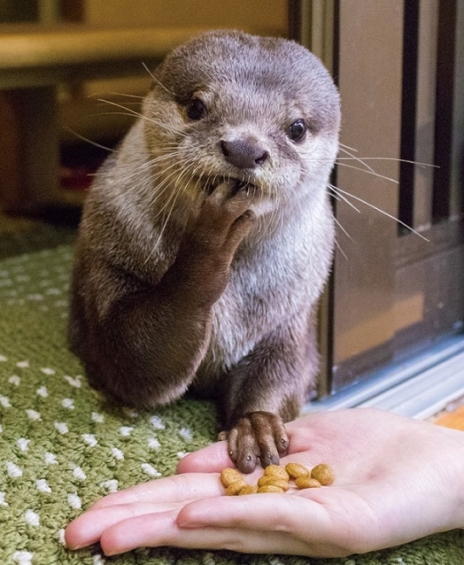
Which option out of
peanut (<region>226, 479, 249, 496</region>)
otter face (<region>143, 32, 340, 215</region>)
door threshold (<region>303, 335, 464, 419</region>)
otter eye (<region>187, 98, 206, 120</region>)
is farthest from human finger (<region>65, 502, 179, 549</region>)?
door threshold (<region>303, 335, 464, 419</region>)

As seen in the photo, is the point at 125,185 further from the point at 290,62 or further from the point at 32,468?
the point at 32,468

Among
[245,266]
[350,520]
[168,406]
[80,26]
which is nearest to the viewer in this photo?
[350,520]

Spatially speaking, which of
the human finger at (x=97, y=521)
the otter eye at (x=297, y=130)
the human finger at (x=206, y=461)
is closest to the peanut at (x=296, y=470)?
the human finger at (x=206, y=461)

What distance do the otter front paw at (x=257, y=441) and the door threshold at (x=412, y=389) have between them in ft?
1.40

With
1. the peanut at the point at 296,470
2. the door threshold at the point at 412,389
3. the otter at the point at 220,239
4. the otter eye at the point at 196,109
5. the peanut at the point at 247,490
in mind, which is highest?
the otter eye at the point at 196,109

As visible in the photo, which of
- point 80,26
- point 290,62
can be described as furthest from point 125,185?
point 80,26

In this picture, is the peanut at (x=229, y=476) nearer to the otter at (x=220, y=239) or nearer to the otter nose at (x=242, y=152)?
the otter at (x=220, y=239)

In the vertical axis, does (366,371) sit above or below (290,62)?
below

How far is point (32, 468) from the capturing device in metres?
1.49

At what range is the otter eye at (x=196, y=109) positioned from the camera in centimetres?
146

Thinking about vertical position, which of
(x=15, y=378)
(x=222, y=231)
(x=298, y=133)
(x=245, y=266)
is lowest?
(x=15, y=378)

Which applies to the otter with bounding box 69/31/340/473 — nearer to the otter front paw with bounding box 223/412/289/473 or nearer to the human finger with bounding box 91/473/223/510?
the otter front paw with bounding box 223/412/289/473

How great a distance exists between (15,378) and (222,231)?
695 mm

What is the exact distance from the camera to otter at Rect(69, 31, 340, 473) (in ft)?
4.56
